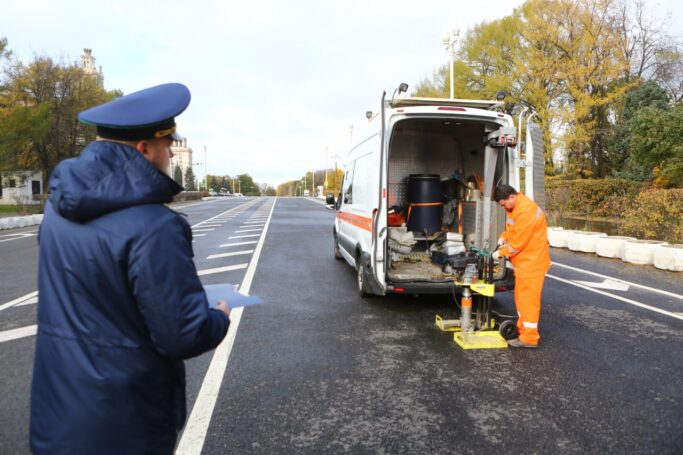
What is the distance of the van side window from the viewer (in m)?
8.34

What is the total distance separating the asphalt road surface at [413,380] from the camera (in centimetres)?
328

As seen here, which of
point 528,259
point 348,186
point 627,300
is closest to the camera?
point 528,259

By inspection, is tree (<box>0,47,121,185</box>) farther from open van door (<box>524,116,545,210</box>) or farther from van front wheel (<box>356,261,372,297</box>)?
open van door (<box>524,116,545,210</box>)

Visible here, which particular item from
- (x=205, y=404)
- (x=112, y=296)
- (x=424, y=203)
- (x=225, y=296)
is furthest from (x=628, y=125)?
(x=112, y=296)

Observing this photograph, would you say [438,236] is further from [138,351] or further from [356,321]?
[138,351]

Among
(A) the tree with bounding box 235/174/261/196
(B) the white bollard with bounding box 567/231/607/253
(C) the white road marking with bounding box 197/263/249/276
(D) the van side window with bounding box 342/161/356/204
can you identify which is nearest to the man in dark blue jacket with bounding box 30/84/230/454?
(D) the van side window with bounding box 342/161/356/204

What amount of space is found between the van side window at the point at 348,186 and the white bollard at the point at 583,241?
710 centimetres

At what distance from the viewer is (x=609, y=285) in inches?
332

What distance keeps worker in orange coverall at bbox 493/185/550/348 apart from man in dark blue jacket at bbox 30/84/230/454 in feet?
14.1

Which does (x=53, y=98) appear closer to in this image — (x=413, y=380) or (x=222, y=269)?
(x=222, y=269)

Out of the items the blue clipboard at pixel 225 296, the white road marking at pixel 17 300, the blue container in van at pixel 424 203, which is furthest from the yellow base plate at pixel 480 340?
the white road marking at pixel 17 300

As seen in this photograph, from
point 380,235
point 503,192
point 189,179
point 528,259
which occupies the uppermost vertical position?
point 189,179

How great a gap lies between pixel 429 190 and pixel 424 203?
242 millimetres

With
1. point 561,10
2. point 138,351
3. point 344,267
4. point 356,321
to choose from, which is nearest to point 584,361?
point 356,321
